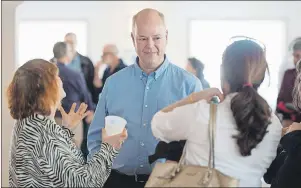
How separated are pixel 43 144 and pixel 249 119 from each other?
71 centimetres

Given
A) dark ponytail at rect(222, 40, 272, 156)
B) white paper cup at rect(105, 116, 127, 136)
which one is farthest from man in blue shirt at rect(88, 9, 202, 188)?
dark ponytail at rect(222, 40, 272, 156)

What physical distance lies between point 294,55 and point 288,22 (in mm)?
5370

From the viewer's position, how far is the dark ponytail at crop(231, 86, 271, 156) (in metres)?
1.72

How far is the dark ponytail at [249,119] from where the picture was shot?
5.66 ft

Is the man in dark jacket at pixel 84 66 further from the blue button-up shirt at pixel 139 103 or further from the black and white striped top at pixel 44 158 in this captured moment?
the black and white striped top at pixel 44 158

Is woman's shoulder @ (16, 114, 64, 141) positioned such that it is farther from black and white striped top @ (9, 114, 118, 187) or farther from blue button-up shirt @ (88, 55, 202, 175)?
blue button-up shirt @ (88, 55, 202, 175)

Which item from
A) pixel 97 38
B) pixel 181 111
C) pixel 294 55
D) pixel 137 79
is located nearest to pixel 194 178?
pixel 181 111

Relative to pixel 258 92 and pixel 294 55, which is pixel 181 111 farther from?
pixel 294 55

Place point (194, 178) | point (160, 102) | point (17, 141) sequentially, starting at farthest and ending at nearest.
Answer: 1. point (160, 102)
2. point (17, 141)
3. point (194, 178)

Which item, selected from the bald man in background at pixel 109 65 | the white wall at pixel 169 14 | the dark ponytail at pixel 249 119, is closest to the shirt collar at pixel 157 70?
the dark ponytail at pixel 249 119

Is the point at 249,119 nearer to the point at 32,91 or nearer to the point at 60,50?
the point at 32,91

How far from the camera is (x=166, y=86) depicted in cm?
244

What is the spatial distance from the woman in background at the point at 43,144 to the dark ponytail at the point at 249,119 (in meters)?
0.56

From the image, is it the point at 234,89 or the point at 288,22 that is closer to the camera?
the point at 234,89
